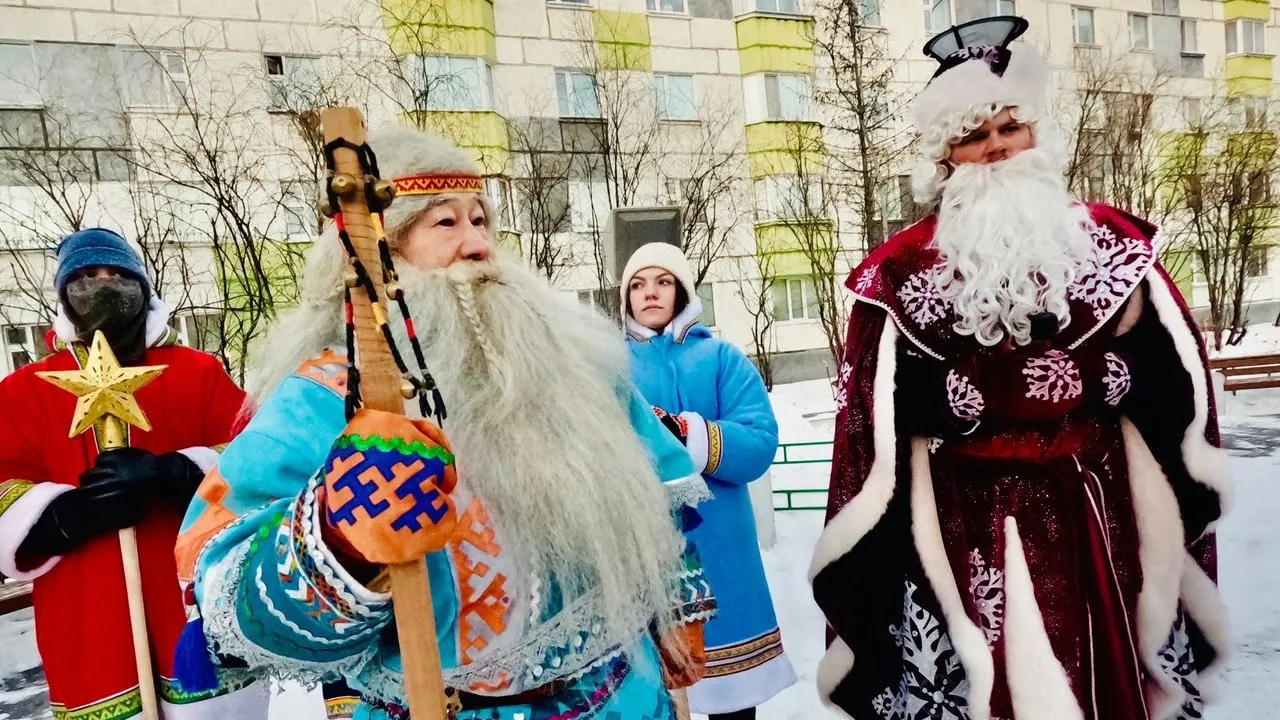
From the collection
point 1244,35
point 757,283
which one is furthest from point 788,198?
point 1244,35

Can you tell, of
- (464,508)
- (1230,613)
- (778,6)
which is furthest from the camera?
(778,6)

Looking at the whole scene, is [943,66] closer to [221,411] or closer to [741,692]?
[741,692]

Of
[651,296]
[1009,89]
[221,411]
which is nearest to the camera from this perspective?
[1009,89]

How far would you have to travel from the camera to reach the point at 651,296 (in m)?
3.10

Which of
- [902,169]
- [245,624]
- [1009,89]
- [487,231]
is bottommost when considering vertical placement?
[245,624]

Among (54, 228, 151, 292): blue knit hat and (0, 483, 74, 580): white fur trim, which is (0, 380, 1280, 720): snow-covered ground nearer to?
(0, 483, 74, 580): white fur trim

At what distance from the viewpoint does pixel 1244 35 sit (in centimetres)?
1900

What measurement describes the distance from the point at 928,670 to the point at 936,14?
1801 centimetres

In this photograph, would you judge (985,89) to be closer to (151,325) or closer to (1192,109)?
(151,325)

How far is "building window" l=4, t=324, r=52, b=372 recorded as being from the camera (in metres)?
9.96

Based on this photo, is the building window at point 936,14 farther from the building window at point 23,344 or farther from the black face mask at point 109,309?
the black face mask at point 109,309

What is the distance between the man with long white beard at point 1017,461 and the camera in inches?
80.0

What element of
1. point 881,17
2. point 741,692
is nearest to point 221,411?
point 741,692

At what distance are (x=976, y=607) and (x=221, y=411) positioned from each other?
2515mm
